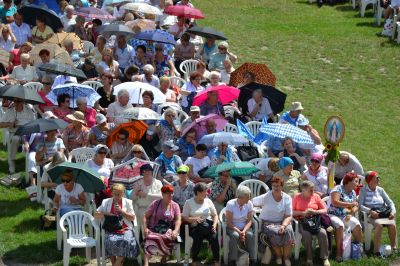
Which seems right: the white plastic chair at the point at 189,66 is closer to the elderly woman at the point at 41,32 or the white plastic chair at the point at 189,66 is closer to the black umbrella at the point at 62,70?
the elderly woman at the point at 41,32

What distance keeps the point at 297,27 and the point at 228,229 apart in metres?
14.6

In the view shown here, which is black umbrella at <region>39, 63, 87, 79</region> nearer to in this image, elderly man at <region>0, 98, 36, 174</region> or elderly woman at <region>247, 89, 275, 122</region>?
elderly man at <region>0, 98, 36, 174</region>

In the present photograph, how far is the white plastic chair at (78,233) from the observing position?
15.3 meters

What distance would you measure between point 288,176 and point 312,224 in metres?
1.13

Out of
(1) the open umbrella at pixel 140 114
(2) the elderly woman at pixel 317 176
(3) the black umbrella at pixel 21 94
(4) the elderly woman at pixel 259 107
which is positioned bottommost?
(2) the elderly woman at pixel 317 176

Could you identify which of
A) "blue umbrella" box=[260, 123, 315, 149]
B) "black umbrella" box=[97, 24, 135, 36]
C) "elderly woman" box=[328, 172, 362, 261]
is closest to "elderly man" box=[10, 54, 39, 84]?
"black umbrella" box=[97, 24, 135, 36]

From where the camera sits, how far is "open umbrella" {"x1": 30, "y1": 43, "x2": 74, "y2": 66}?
69.2 ft

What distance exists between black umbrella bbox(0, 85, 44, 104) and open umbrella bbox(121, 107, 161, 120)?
55.1 inches

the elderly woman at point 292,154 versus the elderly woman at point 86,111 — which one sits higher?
the elderly woman at point 86,111

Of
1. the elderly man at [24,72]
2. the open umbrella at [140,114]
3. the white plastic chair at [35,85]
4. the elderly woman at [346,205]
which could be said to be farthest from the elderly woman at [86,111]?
the elderly woman at [346,205]

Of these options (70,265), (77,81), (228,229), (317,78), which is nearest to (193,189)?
(228,229)

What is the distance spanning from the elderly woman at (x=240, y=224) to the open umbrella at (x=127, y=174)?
5.04 ft

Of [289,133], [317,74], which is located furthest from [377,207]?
[317,74]

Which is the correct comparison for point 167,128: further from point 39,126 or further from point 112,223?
point 112,223
